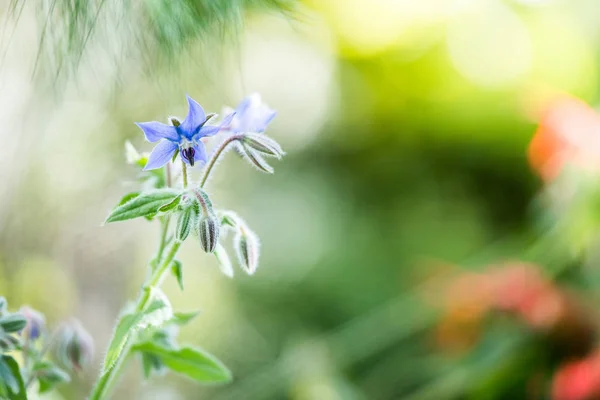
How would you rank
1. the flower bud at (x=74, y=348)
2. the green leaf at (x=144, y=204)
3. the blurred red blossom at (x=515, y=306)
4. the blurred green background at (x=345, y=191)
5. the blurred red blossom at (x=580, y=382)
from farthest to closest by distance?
the blurred green background at (x=345, y=191) → the blurred red blossom at (x=515, y=306) → the blurred red blossom at (x=580, y=382) → the flower bud at (x=74, y=348) → the green leaf at (x=144, y=204)

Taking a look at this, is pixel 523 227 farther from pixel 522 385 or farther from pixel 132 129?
pixel 132 129

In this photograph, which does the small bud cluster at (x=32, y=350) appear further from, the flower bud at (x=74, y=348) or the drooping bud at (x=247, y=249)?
the drooping bud at (x=247, y=249)

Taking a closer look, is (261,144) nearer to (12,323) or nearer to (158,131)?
(158,131)

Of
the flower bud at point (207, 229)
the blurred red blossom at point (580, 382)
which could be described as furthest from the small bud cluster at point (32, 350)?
the blurred red blossom at point (580, 382)

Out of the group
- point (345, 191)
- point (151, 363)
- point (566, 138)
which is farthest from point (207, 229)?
point (345, 191)

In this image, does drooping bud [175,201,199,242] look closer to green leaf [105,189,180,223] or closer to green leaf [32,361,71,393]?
green leaf [105,189,180,223]

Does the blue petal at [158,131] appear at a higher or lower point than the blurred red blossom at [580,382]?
lower

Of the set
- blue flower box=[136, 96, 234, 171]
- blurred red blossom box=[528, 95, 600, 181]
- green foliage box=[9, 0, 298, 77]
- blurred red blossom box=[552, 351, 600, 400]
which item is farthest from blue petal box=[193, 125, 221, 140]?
blurred red blossom box=[528, 95, 600, 181]

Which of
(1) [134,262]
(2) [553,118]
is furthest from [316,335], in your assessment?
(2) [553,118]
